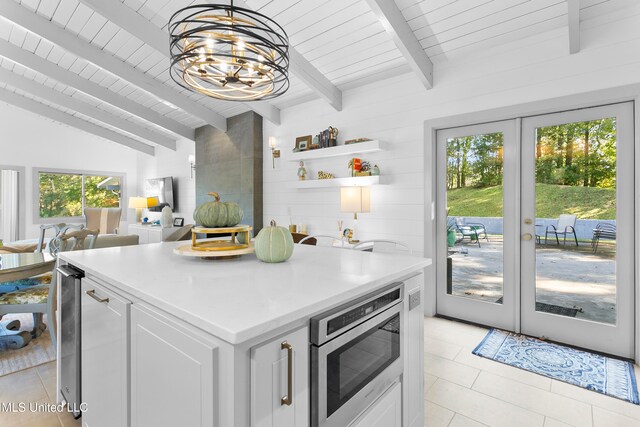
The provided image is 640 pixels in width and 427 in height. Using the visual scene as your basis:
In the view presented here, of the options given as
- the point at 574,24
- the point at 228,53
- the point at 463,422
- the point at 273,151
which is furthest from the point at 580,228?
the point at 273,151

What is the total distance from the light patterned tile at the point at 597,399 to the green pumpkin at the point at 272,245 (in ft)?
6.71

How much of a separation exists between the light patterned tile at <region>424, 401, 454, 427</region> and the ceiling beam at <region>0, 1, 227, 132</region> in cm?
478

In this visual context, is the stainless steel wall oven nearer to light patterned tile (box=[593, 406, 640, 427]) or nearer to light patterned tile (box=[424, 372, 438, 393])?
light patterned tile (box=[424, 372, 438, 393])

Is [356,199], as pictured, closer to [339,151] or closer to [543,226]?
[339,151]

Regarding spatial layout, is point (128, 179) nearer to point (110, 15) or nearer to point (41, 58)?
point (41, 58)

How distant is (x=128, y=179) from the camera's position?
26.4ft

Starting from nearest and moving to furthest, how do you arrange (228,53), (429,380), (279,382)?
(279,382)
(228,53)
(429,380)

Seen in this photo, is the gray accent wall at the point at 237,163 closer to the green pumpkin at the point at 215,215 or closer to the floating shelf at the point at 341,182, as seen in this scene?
the floating shelf at the point at 341,182

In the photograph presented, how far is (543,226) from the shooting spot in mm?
2877

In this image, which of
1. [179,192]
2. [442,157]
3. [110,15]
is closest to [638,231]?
[442,157]

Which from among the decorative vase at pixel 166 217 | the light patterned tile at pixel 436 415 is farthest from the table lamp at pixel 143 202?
the light patterned tile at pixel 436 415

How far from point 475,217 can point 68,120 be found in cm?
743

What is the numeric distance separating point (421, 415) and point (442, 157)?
8.27 feet

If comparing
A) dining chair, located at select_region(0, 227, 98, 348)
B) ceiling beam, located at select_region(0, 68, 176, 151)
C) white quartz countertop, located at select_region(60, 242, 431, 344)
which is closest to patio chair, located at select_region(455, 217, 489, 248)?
white quartz countertop, located at select_region(60, 242, 431, 344)
